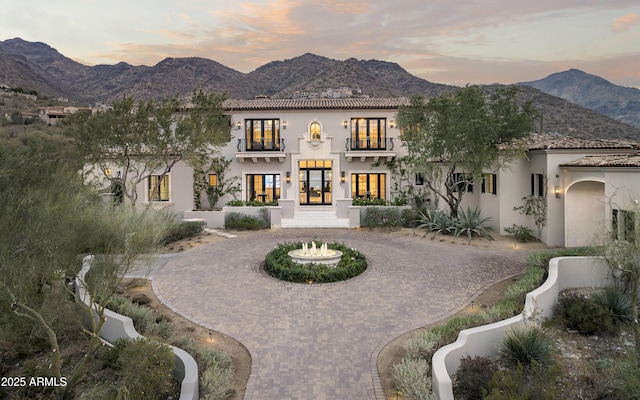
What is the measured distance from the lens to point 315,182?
83.0 feet

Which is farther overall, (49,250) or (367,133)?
(367,133)

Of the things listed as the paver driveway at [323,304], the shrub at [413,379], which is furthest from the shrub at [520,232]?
the shrub at [413,379]

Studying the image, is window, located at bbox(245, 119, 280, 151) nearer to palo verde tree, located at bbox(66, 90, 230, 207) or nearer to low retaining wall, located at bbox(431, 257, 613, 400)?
palo verde tree, located at bbox(66, 90, 230, 207)

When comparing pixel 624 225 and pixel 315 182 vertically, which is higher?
pixel 315 182

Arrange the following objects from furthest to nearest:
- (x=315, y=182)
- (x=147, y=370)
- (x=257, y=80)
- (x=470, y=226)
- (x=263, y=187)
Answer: (x=257, y=80) < (x=315, y=182) < (x=263, y=187) < (x=470, y=226) < (x=147, y=370)

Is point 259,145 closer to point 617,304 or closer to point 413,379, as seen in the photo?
point 617,304

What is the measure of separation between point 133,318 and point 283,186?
16.9 m

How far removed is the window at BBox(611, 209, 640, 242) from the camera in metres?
9.20

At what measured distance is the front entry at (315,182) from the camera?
2509 cm

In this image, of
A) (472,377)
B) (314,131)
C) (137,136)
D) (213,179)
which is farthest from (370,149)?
(472,377)

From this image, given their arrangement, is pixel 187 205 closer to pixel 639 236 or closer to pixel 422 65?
pixel 639 236

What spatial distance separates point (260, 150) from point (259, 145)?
1.24ft

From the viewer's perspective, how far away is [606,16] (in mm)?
26125

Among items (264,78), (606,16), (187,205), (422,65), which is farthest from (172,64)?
(606,16)
